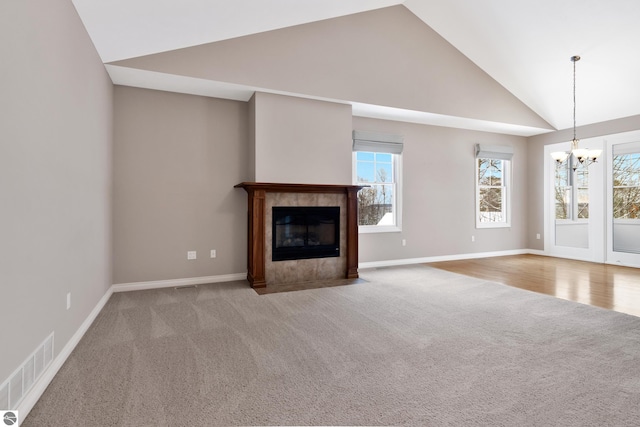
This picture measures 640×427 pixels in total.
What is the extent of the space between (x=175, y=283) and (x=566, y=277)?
570 cm

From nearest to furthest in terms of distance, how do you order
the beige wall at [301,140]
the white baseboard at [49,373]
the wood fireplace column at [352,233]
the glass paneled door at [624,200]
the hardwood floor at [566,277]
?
1. the white baseboard at [49,373]
2. the hardwood floor at [566,277]
3. the beige wall at [301,140]
4. the wood fireplace column at [352,233]
5. the glass paneled door at [624,200]

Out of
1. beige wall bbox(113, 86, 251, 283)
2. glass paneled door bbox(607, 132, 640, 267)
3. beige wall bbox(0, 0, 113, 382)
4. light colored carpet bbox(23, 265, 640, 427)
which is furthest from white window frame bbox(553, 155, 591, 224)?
beige wall bbox(0, 0, 113, 382)

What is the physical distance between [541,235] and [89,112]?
8185mm

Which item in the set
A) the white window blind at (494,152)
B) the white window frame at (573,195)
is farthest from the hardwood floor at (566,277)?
the white window blind at (494,152)

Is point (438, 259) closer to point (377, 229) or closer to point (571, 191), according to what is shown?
point (377, 229)

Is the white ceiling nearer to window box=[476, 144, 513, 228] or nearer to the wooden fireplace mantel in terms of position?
window box=[476, 144, 513, 228]

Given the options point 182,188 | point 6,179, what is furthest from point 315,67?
point 6,179

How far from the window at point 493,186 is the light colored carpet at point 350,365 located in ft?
11.8

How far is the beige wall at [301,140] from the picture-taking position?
14.4 feet

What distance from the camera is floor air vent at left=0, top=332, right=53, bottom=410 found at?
1513 millimetres

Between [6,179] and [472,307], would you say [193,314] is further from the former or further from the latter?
[472,307]

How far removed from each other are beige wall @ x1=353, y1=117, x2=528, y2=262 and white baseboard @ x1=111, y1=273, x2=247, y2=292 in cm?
225

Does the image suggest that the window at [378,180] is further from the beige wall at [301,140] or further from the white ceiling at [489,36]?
the beige wall at [301,140]

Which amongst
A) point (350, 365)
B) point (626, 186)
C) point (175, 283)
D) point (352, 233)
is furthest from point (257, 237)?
point (626, 186)
